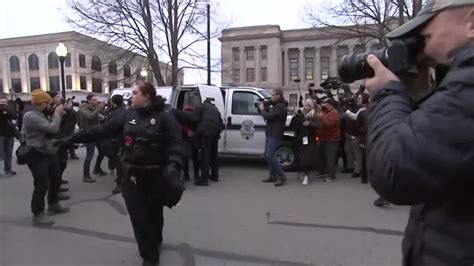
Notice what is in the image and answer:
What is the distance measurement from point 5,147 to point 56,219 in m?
4.82

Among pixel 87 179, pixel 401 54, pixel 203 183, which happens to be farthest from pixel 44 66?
pixel 401 54

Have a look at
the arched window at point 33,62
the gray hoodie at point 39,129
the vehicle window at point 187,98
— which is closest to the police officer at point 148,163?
the gray hoodie at point 39,129

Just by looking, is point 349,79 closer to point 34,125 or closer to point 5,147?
point 34,125

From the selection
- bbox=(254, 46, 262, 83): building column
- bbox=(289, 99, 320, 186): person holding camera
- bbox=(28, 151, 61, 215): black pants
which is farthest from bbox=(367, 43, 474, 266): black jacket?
bbox=(254, 46, 262, 83): building column

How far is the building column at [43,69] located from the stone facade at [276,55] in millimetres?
29921

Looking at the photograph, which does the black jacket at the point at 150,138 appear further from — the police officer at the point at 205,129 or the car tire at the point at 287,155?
the car tire at the point at 287,155

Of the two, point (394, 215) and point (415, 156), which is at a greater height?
point (415, 156)

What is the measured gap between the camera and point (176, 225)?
503 cm

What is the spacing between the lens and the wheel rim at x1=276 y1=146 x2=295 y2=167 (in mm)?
8859

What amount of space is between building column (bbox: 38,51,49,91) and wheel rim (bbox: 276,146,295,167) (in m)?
62.7

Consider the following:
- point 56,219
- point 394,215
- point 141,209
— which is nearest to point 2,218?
point 56,219

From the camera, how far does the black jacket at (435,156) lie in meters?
0.99

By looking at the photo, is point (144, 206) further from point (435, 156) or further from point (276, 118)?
point (276, 118)

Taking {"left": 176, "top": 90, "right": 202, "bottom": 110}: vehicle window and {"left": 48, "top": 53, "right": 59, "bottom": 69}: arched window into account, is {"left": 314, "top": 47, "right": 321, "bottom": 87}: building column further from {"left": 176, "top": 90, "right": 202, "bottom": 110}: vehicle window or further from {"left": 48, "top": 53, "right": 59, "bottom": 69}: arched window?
{"left": 176, "top": 90, "right": 202, "bottom": 110}: vehicle window
